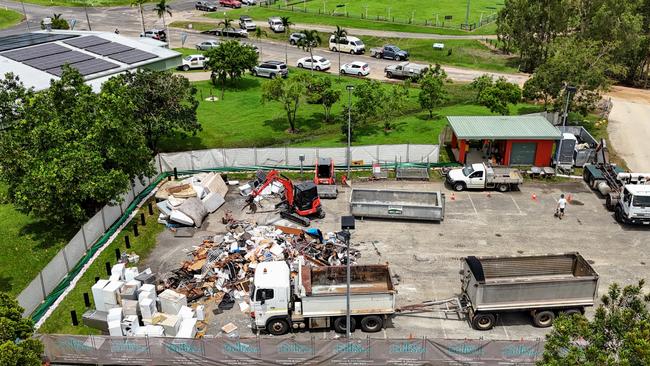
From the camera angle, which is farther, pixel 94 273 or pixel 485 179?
pixel 485 179

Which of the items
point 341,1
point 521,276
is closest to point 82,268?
point 521,276

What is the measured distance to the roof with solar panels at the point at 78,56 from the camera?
1566 inches

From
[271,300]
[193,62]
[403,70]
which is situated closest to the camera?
[271,300]

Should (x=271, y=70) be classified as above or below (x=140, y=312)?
above

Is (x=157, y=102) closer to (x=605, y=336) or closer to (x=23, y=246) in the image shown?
(x=23, y=246)

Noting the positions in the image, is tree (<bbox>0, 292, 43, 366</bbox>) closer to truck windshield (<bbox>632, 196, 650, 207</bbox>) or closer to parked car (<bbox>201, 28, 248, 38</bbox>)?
truck windshield (<bbox>632, 196, 650, 207</bbox>)

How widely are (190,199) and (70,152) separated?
7.50 metres

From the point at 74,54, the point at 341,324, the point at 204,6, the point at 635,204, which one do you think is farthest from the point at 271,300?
the point at 204,6

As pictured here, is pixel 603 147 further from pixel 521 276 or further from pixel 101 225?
pixel 101 225

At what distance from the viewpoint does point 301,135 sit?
4825 cm

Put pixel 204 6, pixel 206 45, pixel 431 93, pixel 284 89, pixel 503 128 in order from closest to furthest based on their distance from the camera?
pixel 503 128, pixel 284 89, pixel 431 93, pixel 206 45, pixel 204 6

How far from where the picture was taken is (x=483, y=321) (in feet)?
82.5

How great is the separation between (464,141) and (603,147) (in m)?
9.69

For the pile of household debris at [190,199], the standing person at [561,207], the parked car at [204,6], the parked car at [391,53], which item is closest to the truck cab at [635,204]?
the standing person at [561,207]
